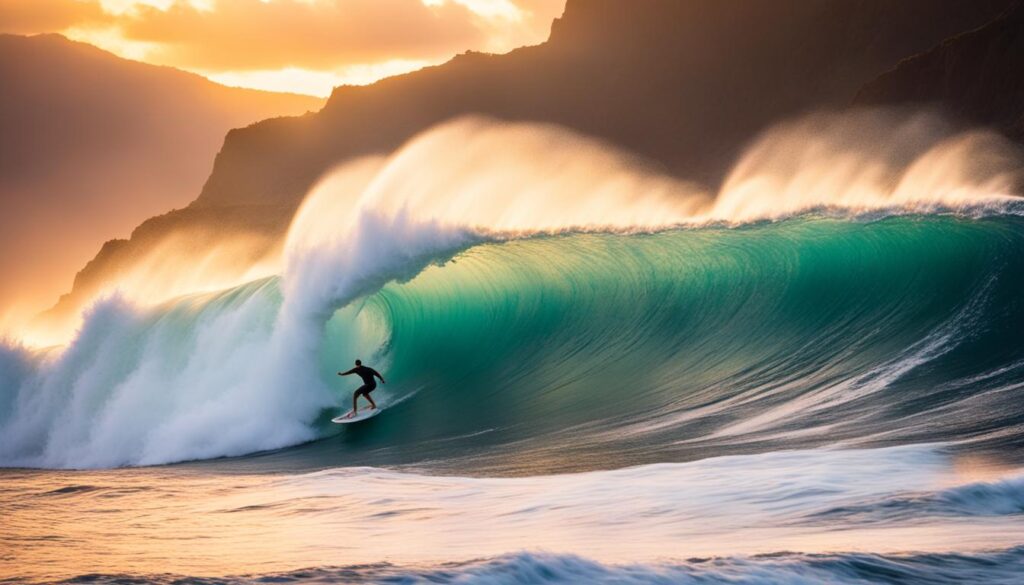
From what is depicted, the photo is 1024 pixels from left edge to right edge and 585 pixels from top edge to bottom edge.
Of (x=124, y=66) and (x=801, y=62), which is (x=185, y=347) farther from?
(x=801, y=62)

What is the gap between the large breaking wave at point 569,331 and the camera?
38.1 feet

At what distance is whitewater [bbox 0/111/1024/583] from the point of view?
7.00 meters

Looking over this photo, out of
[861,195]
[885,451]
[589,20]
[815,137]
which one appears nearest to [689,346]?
[861,195]

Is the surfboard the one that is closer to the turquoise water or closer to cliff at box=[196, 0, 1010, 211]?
the turquoise water

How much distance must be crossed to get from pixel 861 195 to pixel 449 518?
36.9ft

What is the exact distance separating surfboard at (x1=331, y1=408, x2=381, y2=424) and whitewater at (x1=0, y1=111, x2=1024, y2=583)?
25 centimetres

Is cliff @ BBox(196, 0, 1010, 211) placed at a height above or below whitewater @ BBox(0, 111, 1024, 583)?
above

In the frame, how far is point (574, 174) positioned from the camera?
896 inches

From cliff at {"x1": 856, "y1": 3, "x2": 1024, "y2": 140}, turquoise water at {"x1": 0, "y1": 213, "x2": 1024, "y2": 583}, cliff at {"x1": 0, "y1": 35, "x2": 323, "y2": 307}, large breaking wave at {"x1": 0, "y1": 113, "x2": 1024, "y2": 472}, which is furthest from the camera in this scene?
cliff at {"x1": 0, "y1": 35, "x2": 323, "y2": 307}

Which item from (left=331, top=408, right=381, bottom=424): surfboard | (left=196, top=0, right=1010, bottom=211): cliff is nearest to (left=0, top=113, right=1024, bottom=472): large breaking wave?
(left=331, top=408, right=381, bottom=424): surfboard

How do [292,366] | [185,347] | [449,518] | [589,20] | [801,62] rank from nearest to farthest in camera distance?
[449,518] < [292,366] < [185,347] < [801,62] < [589,20]

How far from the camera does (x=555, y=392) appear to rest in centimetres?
1419

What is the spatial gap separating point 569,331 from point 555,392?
2.46 metres

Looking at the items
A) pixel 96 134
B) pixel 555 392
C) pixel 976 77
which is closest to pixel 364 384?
pixel 555 392
